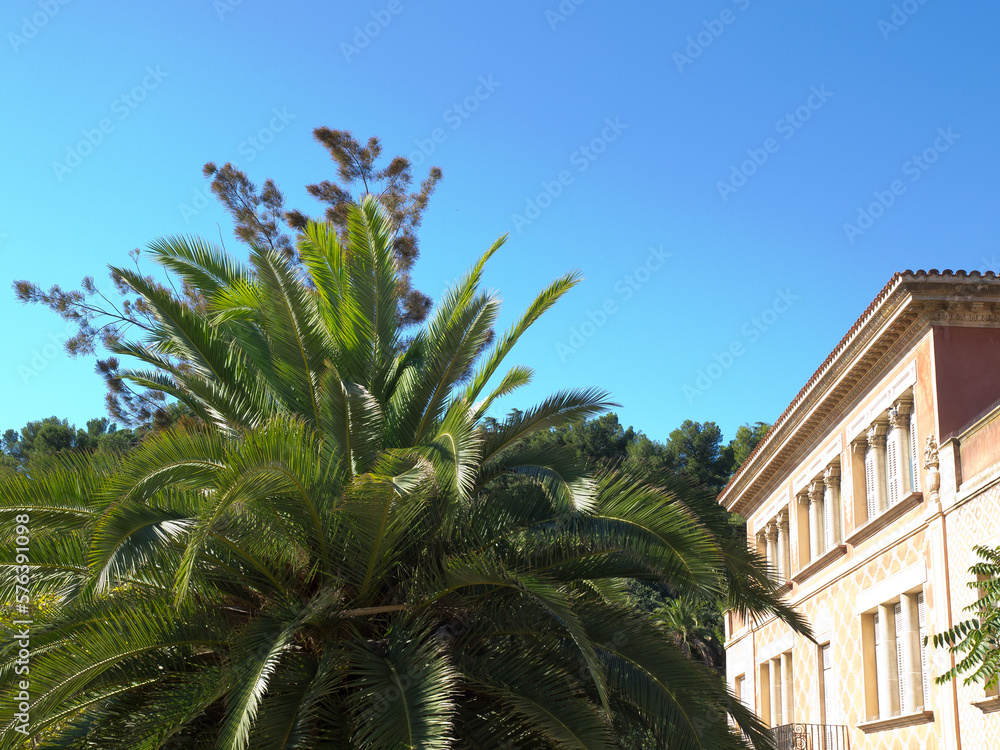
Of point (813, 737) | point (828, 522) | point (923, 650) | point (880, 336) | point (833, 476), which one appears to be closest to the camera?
point (923, 650)

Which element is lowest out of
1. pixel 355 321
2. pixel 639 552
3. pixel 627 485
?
pixel 639 552

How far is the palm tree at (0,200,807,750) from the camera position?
8391 millimetres

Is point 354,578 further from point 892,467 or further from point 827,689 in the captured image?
point 827,689

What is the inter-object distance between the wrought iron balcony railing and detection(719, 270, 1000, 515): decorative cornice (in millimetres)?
6203

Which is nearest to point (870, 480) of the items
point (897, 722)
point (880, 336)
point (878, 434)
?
point (878, 434)

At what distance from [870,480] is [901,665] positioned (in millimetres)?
3553

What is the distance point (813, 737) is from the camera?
22.3 meters

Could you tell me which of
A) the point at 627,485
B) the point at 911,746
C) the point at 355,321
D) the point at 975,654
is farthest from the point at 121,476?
the point at 911,746

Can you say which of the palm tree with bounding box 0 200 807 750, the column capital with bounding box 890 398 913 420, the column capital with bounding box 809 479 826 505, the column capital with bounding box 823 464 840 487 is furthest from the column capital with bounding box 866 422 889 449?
the palm tree with bounding box 0 200 807 750

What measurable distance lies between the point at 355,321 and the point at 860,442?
1313cm

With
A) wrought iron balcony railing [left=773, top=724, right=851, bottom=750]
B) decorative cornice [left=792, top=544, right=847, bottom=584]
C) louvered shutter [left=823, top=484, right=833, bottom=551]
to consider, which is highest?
louvered shutter [left=823, top=484, right=833, bottom=551]

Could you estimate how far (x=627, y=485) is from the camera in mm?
9914

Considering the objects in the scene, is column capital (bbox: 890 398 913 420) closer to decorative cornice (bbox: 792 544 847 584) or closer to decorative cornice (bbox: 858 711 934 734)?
decorative cornice (bbox: 792 544 847 584)

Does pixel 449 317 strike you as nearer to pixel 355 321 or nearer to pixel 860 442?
pixel 355 321
